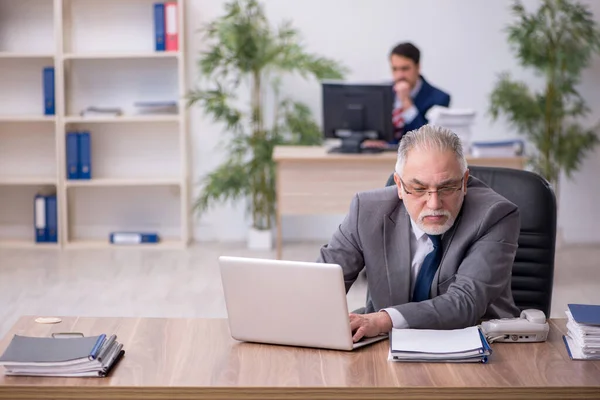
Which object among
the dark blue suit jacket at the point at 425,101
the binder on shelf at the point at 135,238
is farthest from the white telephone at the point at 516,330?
the binder on shelf at the point at 135,238

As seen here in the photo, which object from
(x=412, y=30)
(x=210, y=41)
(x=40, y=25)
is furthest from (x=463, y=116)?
(x=40, y=25)

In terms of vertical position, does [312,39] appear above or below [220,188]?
above

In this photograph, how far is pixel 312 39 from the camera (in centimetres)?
721

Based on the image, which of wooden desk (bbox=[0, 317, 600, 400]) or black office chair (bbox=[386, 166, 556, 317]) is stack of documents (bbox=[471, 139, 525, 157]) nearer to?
black office chair (bbox=[386, 166, 556, 317])

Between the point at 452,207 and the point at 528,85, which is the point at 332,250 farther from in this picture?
the point at 528,85

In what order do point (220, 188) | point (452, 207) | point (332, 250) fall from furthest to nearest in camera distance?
point (220, 188), point (332, 250), point (452, 207)

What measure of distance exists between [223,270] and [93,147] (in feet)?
17.2

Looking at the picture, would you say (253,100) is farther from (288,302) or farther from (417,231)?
(288,302)

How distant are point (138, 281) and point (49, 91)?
1870 millimetres

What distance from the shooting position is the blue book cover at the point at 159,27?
691 centimetres

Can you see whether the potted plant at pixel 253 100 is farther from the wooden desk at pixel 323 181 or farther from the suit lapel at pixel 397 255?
the suit lapel at pixel 397 255

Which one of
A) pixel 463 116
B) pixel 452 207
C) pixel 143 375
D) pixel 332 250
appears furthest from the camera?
pixel 463 116

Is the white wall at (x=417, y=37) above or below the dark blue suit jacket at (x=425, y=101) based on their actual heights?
above

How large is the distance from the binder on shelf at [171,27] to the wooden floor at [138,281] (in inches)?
60.8
